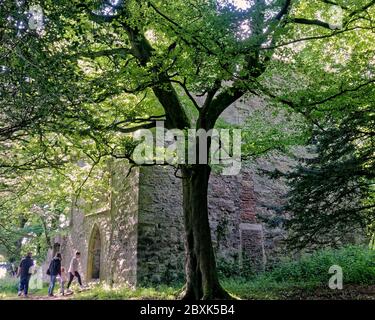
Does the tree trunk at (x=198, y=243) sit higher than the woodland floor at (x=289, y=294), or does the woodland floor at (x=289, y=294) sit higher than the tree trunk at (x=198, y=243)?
the tree trunk at (x=198, y=243)

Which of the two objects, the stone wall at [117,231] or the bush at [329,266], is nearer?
the bush at [329,266]

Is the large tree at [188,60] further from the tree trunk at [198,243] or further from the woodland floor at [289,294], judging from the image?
the woodland floor at [289,294]

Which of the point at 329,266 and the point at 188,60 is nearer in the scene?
the point at 188,60

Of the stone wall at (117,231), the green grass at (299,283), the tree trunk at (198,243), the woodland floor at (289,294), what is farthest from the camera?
the stone wall at (117,231)

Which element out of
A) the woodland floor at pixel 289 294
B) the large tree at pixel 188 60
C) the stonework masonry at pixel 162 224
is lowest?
the woodland floor at pixel 289 294

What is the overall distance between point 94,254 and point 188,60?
32.5 ft

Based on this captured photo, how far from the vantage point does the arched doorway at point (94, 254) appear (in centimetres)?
1385

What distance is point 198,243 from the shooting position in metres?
7.56

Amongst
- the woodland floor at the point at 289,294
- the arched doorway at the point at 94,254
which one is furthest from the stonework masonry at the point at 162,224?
the woodland floor at the point at 289,294

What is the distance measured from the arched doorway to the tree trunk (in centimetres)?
698

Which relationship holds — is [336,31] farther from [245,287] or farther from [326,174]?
[245,287]

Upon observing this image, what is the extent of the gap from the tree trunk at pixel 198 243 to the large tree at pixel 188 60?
19mm

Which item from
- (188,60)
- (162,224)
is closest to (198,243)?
(188,60)

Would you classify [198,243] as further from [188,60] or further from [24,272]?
[24,272]
